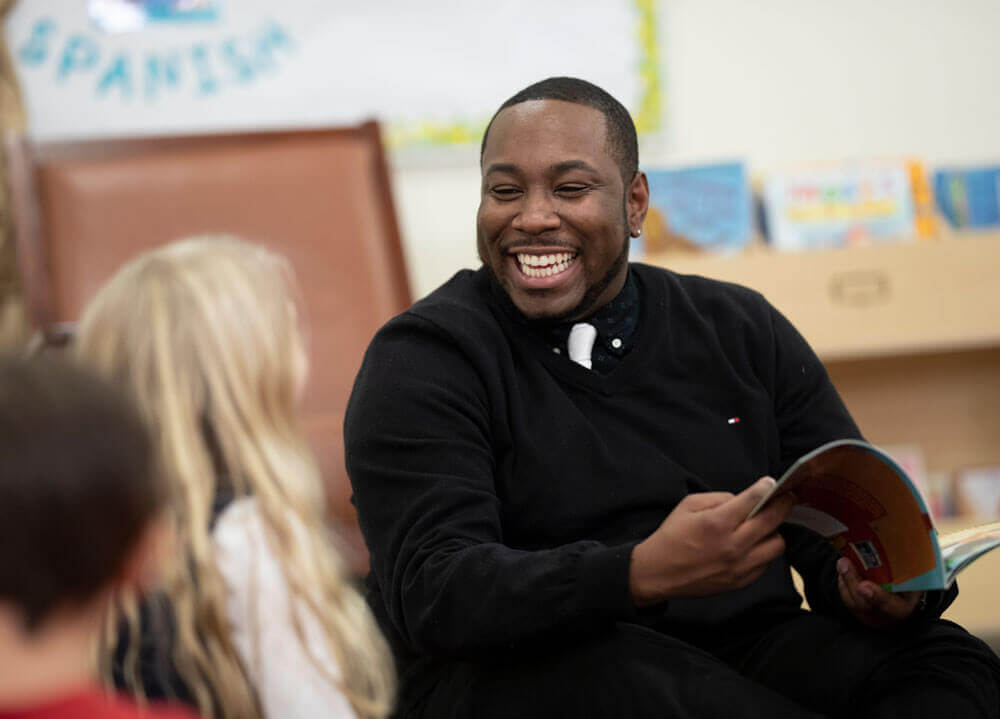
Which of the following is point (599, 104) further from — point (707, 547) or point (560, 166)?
point (707, 547)

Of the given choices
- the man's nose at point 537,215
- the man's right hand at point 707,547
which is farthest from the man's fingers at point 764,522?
the man's nose at point 537,215

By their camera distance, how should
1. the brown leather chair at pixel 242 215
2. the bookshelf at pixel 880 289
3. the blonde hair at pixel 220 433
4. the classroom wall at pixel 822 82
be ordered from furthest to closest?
1. the classroom wall at pixel 822 82
2. the bookshelf at pixel 880 289
3. the brown leather chair at pixel 242 215
4. the blonde hair at pixel 220 433

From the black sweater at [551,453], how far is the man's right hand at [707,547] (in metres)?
0.03

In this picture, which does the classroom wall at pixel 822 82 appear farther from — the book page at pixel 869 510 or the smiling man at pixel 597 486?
the book page at pixel 869 510

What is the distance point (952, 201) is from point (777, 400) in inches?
60.0

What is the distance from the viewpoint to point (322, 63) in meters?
2.79

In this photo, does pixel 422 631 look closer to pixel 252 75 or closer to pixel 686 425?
pixel 686 425

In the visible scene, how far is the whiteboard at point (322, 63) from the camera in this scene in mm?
2703

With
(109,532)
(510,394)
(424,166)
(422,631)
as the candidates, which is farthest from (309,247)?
(109,532)

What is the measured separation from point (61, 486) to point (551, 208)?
0.90 metres

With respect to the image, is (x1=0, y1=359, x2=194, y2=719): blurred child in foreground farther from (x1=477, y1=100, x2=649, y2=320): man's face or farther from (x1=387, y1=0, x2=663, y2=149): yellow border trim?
(x1=387, y1=0, x2=663, y2=149): yellow border trim

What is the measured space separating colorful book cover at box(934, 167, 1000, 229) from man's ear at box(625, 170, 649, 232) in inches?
59.8

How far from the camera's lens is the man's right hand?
3.53 ft

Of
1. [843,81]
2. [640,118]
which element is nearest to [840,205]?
[843,81]
